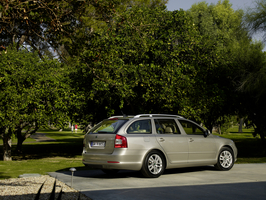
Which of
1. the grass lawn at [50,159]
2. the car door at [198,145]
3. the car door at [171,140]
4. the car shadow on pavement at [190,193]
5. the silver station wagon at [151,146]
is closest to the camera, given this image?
the car shadow on pavement at [190,193]

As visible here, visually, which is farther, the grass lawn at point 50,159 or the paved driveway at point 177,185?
the grass lawn at point 50,159

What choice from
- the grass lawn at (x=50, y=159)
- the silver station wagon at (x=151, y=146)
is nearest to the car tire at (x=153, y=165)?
the silver station wagon at (x=151, y=146)

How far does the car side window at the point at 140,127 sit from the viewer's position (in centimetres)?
900

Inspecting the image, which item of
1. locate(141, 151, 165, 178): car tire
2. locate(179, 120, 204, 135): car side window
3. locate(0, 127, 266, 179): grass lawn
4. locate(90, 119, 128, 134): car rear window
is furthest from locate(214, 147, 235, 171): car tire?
locate(0, 127, 266, 179): grass lawn

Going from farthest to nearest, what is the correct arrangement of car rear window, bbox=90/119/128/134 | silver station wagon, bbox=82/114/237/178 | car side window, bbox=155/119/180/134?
car side window, bbox=155/119/180/134, car rear window, bbox=90/119/128/134, silver station wagon, bbox=82/114/237/178

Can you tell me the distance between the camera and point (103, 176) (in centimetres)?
934

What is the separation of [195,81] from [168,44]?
2.40 m

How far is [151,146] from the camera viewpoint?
29.3 ft

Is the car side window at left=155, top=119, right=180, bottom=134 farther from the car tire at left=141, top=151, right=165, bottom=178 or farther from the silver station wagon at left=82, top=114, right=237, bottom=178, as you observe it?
the car tire at left=141, top=151, right=165, bottom=178

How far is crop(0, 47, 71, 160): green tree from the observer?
15523 millimetres

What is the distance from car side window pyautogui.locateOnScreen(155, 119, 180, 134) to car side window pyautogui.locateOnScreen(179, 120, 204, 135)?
1.15ft

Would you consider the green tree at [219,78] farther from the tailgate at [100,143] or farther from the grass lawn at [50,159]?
the tailgate at [100,143]

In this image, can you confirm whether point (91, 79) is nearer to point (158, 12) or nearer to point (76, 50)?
point (158, 12)

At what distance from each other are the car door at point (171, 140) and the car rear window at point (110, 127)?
1060 mm
